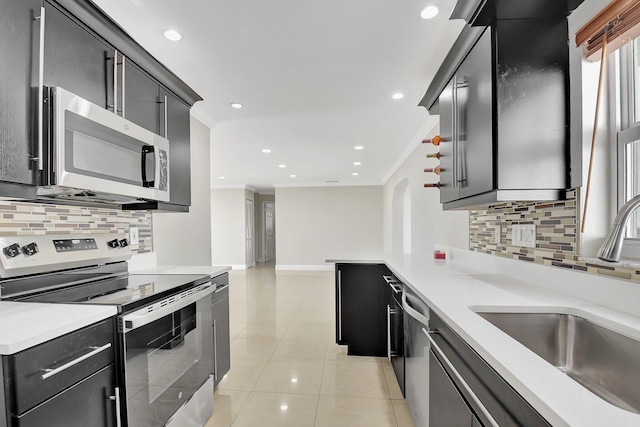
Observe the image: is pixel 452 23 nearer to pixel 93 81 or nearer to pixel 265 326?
pixel 93 81

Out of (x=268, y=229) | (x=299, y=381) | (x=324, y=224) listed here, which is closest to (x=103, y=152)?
(x=299, y=381)

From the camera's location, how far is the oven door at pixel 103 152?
1.30 metres

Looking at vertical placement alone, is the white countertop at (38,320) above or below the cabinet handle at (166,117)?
below

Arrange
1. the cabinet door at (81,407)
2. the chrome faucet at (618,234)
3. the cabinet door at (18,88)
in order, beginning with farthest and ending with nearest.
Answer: the cabinet door at (18,88), the cabinet door at (81,407), the chrome faucet at (618,234)

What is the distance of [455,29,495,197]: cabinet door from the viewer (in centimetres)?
140

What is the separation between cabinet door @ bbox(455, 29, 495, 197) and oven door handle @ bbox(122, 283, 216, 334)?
1.58m

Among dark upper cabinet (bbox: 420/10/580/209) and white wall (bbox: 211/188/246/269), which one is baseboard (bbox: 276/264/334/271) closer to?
white wall (bbox: 211/188/246/269)

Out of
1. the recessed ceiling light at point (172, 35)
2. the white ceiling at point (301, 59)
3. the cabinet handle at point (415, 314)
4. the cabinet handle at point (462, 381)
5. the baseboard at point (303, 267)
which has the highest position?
the recessed ceiling light at point (172, 35)

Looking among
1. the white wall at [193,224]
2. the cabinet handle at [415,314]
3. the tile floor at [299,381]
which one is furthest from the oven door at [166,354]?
the cabinet handle at [415,314]

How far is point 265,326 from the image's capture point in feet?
12.3

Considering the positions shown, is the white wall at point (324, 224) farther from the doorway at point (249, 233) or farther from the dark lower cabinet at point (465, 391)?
the dark lower cabinet at point (465, 391)

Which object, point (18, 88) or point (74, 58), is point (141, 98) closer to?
point (74, 58)

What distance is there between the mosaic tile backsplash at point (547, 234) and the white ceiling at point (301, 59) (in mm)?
1098

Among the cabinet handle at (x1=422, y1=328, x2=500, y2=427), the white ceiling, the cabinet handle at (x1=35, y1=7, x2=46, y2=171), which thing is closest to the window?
the white ceiling
